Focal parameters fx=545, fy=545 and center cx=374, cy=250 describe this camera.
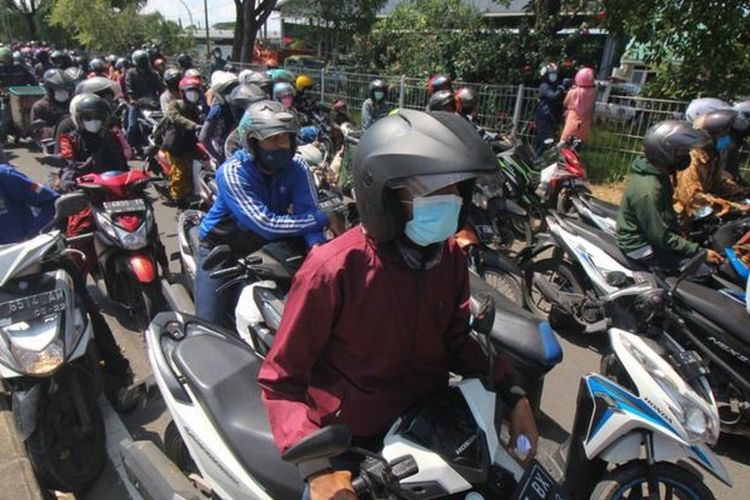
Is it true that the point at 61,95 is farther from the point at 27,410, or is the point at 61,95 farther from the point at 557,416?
the point at 557,416

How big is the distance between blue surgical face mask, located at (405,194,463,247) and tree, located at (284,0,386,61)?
27.6 metres

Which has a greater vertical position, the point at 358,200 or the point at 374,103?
the point at 358,200

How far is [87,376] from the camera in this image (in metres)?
2.84

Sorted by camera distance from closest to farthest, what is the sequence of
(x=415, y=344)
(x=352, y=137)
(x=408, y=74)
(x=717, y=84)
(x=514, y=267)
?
(x=415, y=344) → (x=514, y=267) → (x=352, y=137) → (x=717, y=84) → (x=408, y=74)

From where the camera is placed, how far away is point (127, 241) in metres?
4.02

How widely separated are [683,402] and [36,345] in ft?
9.62

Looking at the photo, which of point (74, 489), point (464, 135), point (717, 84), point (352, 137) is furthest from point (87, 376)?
point (717, 84)

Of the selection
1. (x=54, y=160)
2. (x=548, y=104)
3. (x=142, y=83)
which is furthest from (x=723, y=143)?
(x=142, y=83)

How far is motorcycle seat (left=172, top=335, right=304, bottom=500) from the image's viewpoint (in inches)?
70.4

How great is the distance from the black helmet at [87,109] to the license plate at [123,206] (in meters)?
0.80

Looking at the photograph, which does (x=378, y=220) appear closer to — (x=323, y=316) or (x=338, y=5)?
(x=323, y=316)

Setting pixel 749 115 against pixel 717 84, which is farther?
pixel 717 84

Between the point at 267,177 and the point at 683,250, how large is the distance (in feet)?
9.63

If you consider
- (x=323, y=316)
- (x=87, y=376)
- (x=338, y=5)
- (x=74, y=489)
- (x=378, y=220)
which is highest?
(x=338, y=5)
